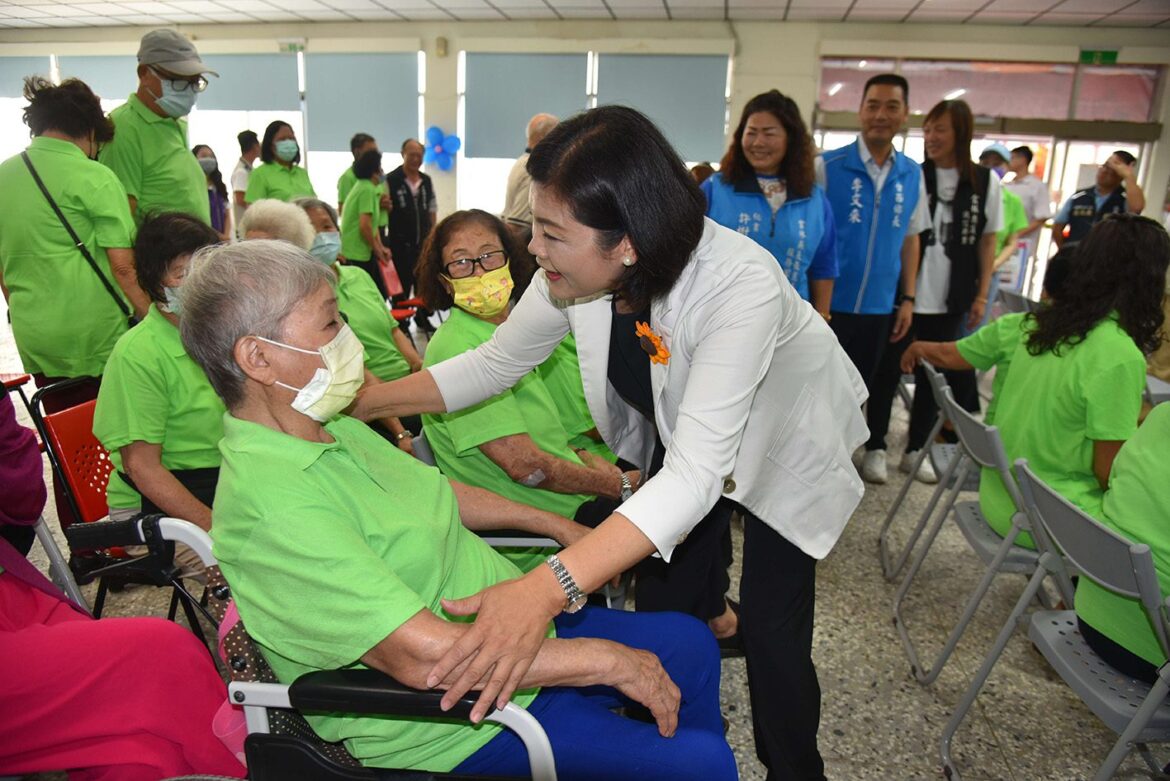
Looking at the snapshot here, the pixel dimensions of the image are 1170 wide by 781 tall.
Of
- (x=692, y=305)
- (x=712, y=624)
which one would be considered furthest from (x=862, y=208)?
(x=692, y=305)

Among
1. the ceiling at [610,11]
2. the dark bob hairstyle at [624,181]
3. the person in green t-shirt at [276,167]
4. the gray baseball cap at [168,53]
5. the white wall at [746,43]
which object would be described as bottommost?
the dark bob hairstyle at [624,181]

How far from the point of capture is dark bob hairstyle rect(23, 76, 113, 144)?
2.56 m

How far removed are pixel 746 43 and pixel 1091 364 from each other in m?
7.81

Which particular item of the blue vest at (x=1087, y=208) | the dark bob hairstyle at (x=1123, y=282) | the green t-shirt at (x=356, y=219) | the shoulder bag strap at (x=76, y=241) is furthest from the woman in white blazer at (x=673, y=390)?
the blue vest at (x=1087, y=208)

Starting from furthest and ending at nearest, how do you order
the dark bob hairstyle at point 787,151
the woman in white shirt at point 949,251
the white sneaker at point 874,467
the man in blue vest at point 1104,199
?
the man in blue vest at point 1104,199, the white sneaker at point 874,467, the woman in white shirt at point 949,251, the dark bob hairstyle at point 787,151

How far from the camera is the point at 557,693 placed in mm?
1240

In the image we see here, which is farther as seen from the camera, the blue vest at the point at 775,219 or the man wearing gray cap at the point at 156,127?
the man wearing gray cap at the point at 156,127

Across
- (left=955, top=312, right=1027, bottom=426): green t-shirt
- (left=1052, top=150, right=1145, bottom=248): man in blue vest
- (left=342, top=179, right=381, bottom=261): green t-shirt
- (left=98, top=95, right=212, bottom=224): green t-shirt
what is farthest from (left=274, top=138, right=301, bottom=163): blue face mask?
(left=1052, top=150, right=1145, bottom=248): man in blue vest

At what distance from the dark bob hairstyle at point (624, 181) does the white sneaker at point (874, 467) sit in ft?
8.95

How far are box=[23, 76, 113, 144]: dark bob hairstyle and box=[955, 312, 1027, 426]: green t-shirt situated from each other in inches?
124

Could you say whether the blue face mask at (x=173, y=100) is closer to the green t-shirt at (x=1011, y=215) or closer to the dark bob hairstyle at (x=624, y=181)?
the dark bob hairstyle at (x=624, y=181)

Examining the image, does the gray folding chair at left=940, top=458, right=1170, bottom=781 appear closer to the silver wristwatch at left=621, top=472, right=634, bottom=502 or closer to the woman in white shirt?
the silver wristwatch at left=621, top=472, right=634, bottom=502

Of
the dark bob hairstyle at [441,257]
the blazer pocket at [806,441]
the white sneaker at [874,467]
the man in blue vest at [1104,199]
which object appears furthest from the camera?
the man in blue vest at [1104,199]

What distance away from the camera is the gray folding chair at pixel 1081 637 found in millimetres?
1356
